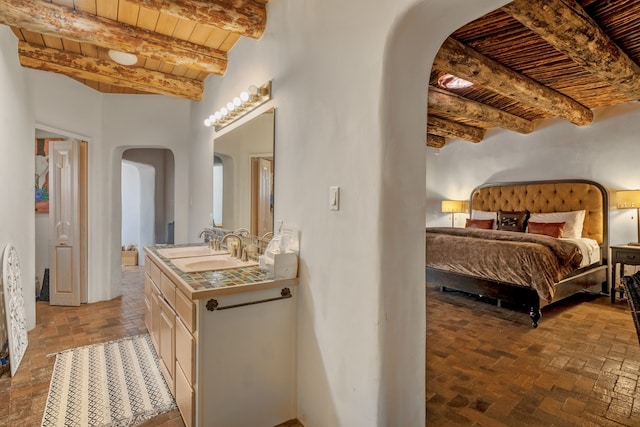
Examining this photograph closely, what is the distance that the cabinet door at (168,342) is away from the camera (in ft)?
6.62

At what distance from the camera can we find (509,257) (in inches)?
134

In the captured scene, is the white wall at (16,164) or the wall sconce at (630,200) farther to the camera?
the wall sconce at (630,200)

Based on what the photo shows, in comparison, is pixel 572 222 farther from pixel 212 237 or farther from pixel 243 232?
pixel 212 237

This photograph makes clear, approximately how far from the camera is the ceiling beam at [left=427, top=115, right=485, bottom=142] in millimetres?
4855

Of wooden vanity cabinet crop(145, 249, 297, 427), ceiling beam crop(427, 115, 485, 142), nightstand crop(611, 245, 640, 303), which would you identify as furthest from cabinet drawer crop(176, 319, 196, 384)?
nightstand crop(611, 245, 640, 303)

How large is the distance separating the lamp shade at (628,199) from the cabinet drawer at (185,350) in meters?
5.04


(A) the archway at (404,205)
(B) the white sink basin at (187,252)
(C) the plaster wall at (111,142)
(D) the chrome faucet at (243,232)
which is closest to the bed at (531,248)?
(A) the archway at (404,205)

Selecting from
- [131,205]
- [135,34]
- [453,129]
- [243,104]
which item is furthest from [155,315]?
[131,205]

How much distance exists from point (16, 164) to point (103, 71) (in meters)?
1.19

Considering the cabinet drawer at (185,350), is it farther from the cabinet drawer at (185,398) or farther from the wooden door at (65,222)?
the wooden door at (65,222)

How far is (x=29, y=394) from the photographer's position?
2.12 metres

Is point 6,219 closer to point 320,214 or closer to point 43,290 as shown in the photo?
point 43,290

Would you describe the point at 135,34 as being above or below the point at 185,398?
above

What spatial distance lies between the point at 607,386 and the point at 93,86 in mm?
5640
